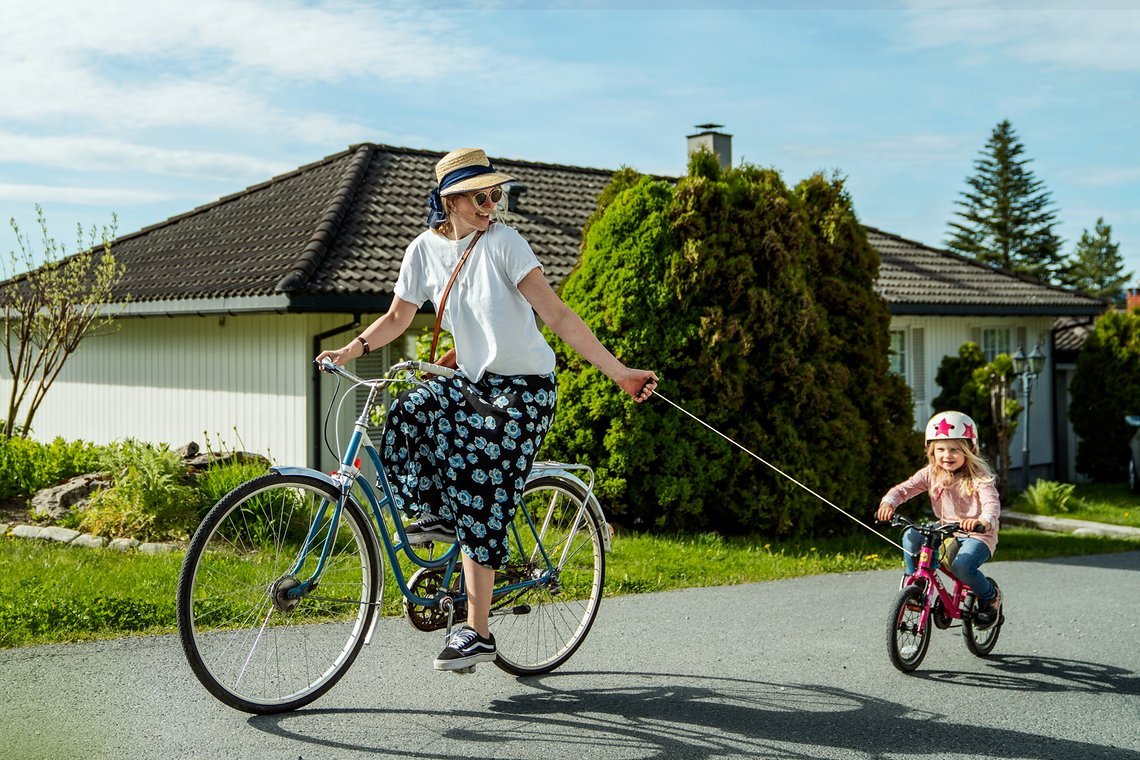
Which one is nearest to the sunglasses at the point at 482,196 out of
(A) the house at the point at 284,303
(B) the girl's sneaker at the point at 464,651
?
(B) the girl's sneaker at the point at 464,651

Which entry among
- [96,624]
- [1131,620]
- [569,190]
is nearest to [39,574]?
[96,624]

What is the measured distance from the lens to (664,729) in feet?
15.7

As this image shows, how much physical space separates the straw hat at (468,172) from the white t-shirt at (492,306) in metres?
0.18

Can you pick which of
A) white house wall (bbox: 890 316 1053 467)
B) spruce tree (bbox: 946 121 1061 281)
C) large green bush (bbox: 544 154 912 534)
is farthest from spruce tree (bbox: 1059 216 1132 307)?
large green bush (bbox: 544 154 912 534)

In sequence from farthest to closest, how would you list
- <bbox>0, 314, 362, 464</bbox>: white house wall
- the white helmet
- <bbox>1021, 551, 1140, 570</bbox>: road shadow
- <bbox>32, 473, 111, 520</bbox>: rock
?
1. <bbox>0, 314, 362, 464</bbox>: white house wall
2. <bbox>32, 473, 111, 520</bbox>: rock
3. <bbox>1021, 551, 1140, 570</bbox>: road shadow
4. the white helmet

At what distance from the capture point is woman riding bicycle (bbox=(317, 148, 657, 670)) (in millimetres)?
4805

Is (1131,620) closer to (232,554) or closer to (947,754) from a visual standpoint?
(947,754)

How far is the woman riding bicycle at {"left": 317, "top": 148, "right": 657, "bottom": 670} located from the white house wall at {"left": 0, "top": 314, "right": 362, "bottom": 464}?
25.4 feet

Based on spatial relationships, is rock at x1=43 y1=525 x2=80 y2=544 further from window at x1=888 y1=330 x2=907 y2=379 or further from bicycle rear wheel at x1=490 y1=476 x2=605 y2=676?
window at x1=888 y1=330 x2=907 y2=379

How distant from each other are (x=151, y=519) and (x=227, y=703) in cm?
524

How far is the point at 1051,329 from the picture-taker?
80.8 feet

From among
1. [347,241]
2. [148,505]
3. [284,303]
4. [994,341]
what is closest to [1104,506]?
[994,341]

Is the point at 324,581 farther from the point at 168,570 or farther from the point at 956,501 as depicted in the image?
the point at 168,570

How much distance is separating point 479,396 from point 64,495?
7240mm
